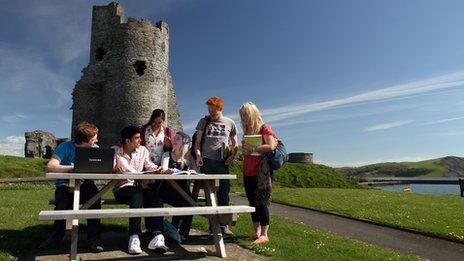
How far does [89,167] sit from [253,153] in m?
2.99

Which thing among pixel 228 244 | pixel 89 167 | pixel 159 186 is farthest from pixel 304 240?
pixel 89 167

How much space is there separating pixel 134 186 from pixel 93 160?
89 cm

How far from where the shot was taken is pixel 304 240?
8977 millimetres

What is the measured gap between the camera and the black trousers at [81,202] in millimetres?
7168

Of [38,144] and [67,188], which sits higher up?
[38,144]

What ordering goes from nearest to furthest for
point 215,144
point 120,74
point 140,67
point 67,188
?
point 67,188
point 215,144
point 120,74
point 140,67

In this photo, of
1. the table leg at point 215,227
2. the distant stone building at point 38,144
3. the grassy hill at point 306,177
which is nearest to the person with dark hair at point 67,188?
the table leg at point 215,227

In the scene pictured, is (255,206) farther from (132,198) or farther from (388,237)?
(388,237)

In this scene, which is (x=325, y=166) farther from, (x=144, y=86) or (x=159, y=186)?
(x=159, y=186)

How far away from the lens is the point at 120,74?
36.4 meters

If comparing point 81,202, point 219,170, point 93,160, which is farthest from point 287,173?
point 93,160

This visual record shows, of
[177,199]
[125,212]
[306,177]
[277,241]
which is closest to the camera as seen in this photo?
[125,212]

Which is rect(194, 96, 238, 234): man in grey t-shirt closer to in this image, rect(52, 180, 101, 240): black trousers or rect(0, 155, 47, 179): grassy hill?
rect(52, 180, 101, 240): black trousers

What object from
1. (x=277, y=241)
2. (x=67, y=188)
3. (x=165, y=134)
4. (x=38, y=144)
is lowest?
(x=277, y=241)
